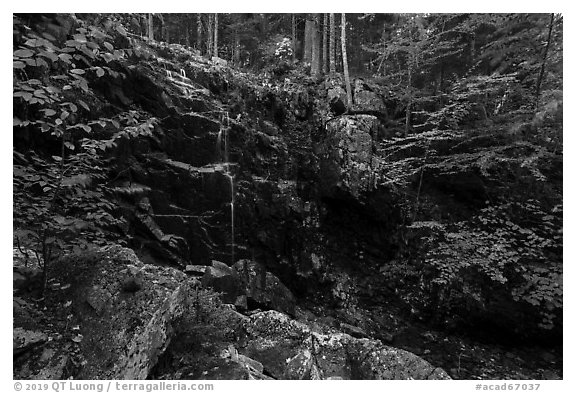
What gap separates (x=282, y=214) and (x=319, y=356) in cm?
491

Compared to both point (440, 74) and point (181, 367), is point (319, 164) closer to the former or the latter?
point (440, 74)

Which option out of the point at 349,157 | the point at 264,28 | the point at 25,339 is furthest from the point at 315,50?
the point at 25,339

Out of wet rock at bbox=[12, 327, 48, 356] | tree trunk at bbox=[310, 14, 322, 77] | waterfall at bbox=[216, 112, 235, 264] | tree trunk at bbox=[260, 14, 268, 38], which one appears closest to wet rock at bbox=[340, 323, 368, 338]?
waterfall at bbox=[216, 112, 235, 264]

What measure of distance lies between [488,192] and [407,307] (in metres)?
3.57

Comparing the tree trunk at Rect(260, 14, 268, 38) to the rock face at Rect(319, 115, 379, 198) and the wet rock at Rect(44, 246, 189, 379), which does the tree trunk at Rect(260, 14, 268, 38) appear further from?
the wet rock at Rect(44, 246, 189, 379)

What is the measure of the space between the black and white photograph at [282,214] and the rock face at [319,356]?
0.08 feet

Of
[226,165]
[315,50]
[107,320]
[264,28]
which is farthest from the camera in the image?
[264,28]

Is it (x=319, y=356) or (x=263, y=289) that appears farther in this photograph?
(x=263, y=289)

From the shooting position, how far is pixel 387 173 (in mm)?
8234

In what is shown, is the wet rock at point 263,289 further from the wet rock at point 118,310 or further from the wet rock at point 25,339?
the wet rock at point 25,339

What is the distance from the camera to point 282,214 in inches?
336

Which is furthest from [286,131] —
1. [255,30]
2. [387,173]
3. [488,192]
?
[255,30]

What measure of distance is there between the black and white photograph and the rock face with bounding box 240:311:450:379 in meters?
0.02

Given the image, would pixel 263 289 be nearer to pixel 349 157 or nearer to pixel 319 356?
pixel 319 356
